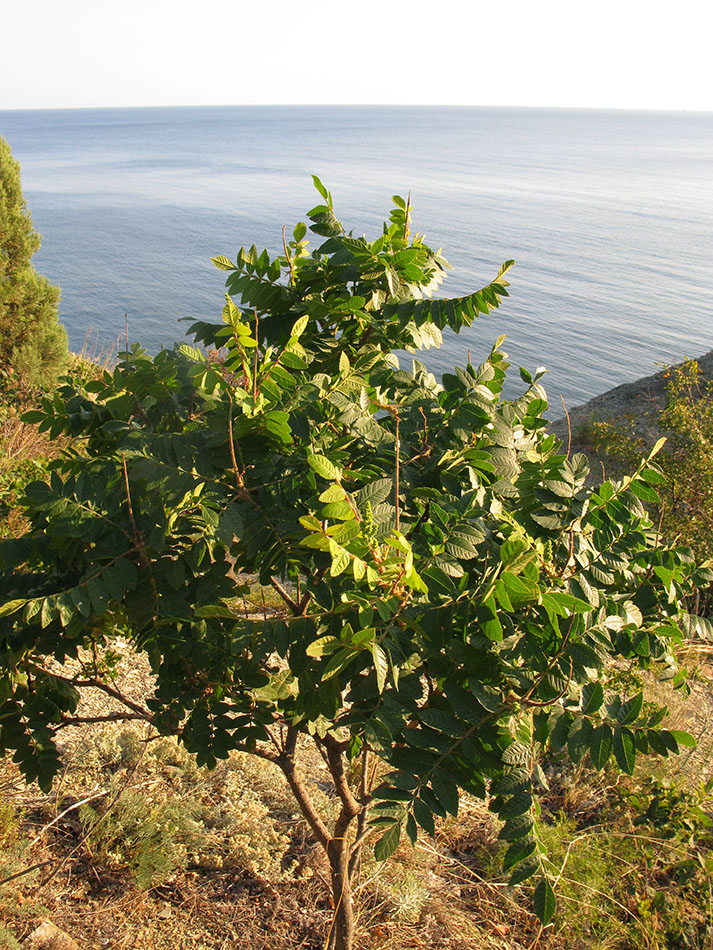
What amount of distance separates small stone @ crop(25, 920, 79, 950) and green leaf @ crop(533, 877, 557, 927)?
8.08 feet

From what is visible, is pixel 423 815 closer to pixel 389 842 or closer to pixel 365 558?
pixel 389 842

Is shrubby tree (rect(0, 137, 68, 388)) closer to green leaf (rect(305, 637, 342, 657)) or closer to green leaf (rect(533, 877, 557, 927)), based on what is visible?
green leaf (rect(305, 637, 342, 657))

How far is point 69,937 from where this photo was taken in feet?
9.81

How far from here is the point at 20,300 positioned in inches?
372

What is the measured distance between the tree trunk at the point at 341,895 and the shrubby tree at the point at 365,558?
78 centimetres

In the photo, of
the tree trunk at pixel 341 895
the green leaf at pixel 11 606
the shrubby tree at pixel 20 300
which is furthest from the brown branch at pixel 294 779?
the shrubby tree at pixel 20 300

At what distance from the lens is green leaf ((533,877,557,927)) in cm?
139

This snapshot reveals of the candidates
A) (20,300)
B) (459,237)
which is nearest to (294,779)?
(20,300)

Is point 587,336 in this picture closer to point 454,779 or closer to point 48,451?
point 48,451

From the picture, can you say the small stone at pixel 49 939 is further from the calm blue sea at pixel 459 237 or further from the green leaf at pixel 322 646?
the calm blue sea at pixel 459 237

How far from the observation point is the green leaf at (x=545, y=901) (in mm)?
1390

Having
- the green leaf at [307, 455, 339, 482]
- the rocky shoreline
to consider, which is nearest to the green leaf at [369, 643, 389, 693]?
the green leaf at [307, 455, 339, 482]

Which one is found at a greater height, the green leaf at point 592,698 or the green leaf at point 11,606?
the green leaf at point 11,606

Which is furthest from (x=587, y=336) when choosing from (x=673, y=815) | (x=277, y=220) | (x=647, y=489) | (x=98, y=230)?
(x=98, y=230)
